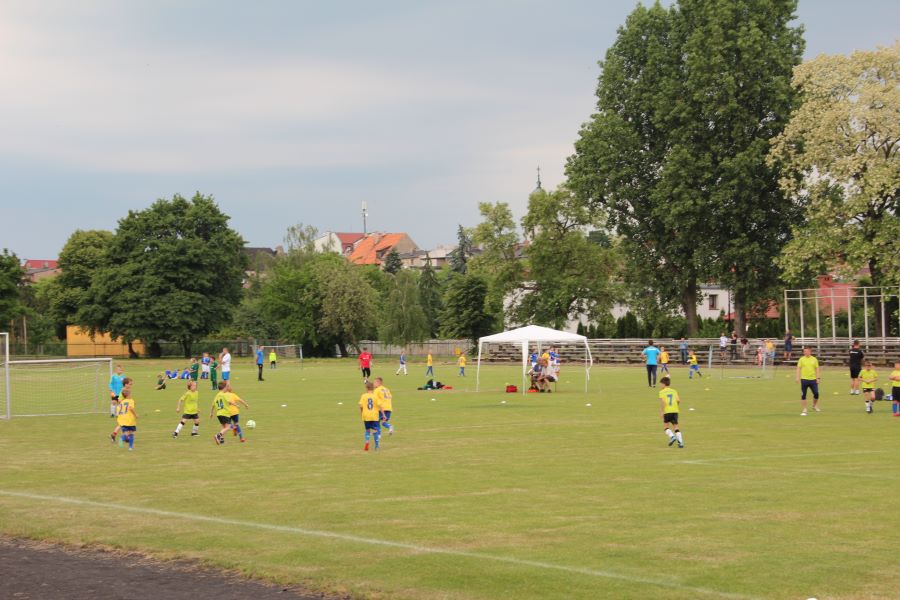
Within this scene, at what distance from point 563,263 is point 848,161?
31.8 m

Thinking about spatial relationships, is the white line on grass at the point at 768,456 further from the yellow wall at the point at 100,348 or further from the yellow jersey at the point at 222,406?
the yellow wall at the point at 100,348

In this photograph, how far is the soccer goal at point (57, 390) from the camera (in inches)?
1524

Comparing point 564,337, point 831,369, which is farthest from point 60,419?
point 831,369

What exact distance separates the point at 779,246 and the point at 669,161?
917 centimetres

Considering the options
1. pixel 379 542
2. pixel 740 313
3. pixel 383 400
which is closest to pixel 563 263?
pixel 740 313

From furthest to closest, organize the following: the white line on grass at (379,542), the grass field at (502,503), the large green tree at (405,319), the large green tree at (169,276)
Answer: the large green tree at (405,319) < the large green tree at (169,276) < the grass field at (502,503) < the white line on grass at (379,542)

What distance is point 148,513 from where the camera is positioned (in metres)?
15.7

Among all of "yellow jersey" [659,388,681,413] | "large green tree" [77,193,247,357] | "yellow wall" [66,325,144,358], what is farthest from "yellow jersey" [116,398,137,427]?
"yellow wall" [66,325,144,358]

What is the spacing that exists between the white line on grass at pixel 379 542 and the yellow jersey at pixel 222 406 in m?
7.32

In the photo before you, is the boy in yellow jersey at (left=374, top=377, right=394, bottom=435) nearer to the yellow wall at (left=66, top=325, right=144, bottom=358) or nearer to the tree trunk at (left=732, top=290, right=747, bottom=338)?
the tree trunk at (left=732, top=290, right=747, bottom=338)

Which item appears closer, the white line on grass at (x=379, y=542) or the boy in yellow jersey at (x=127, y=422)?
the white line on grass at (x=379, y=542)

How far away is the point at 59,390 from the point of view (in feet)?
174

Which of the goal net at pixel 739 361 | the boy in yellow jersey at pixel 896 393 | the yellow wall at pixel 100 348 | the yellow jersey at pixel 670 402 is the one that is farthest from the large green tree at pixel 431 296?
the yellow jersey at pixel 670 402

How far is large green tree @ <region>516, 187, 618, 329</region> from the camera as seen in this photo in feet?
291
